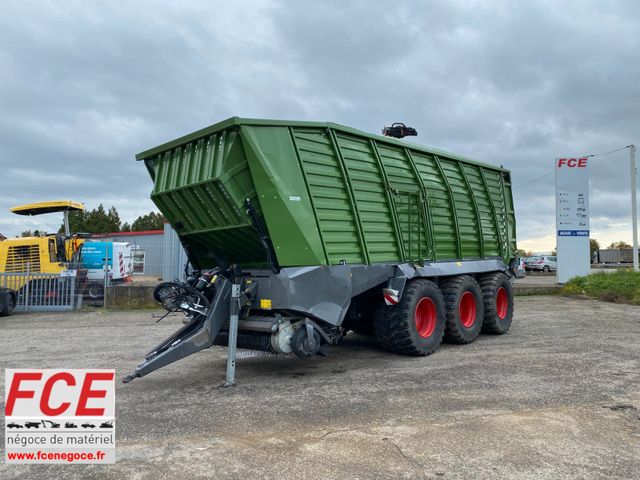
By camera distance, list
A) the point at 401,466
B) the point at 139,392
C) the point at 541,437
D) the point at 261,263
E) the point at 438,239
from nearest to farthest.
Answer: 1. the point at 401,466
2. the point at 541,437
3. the point at 139,392
4. the point at 261,263
5. the point at 438,239

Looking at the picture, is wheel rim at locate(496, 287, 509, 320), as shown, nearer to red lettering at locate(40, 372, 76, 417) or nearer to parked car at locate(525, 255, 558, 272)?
red lettering at locate(40, 372, 76, 417)

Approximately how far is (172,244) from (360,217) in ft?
39.8

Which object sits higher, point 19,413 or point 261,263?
point 261,263

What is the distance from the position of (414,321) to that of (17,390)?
17.0 feet

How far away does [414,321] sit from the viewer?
7.10 metres

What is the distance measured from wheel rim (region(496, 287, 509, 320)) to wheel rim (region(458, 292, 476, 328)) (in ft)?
3.82

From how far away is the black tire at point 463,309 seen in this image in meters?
7.98

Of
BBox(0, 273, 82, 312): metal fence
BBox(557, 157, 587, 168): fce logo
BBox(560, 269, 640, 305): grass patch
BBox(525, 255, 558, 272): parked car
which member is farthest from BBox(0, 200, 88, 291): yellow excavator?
BBox(525, 255, 558, 272): parked car

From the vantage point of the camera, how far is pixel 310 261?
5770mm

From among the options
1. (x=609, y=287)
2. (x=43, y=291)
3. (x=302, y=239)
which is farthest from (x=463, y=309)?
(x=43, y=291)

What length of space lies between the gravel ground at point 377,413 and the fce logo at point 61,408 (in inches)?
20.2

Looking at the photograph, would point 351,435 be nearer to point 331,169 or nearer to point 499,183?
point 331,169

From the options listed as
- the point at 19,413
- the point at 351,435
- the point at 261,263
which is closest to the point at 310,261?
the point at 261,263

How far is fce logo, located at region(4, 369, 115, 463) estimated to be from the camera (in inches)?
119
